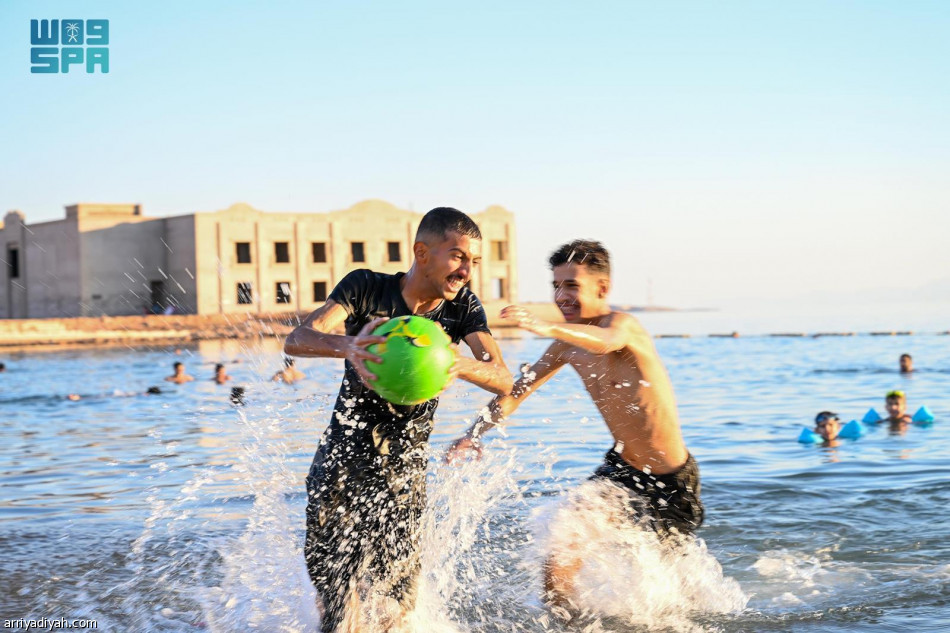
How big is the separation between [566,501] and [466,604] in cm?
120

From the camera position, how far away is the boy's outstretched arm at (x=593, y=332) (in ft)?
16.3

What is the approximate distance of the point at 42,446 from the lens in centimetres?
1407

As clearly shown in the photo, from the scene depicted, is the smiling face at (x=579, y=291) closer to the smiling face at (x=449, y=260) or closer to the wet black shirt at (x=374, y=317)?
the wet black shirt at (x=374, y=317)

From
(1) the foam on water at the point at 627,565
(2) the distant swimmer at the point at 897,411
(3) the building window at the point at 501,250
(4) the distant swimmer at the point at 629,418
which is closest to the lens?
(1) the foam on water at the point at 627,565

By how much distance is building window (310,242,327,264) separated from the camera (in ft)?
209

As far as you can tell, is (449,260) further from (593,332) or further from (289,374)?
(289,374)

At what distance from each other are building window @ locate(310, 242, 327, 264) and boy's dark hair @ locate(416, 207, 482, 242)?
59.6m

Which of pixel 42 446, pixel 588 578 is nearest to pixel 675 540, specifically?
pixel 588 578

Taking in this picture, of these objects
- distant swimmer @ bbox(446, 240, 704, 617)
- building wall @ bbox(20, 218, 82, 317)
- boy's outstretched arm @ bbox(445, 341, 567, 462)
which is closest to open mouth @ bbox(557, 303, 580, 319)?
distant swimmer @ bbox(446, 240, 704, 617)

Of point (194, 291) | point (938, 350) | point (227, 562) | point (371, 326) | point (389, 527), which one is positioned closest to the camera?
point (371, 326)

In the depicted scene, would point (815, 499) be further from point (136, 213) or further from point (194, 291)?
point (136, 213)

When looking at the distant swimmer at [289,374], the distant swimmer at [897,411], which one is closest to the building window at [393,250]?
the distant swimmer at [289,374]

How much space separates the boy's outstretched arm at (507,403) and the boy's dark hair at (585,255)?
0.53 metres

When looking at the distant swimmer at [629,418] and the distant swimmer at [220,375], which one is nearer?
the distant swimmer at [629,418]
